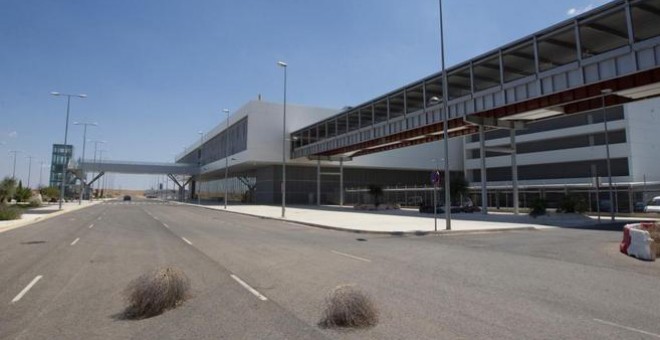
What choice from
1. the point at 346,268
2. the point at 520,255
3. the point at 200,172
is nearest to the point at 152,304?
the point at 346,268

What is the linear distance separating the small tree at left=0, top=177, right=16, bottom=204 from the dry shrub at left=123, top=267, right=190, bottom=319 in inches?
2090

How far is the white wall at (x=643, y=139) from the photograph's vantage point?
174 feet

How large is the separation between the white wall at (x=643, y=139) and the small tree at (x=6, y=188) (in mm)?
72230

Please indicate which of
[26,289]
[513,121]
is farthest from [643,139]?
[26,289]

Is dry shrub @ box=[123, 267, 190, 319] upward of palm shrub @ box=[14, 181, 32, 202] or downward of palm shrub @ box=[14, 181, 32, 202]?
downward

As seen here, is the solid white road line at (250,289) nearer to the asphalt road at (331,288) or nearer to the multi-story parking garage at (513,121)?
the asphalt road at (331,288)

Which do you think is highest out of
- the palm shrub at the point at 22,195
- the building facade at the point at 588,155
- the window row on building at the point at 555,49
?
the window row on building at the point at 555,49

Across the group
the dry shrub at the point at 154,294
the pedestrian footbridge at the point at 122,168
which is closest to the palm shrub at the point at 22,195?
the pedestrian footbridge at the point at 122,168

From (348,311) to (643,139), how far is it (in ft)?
204

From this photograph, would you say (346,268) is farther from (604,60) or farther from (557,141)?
(557,141)

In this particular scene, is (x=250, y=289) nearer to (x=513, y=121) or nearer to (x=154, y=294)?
(x=154, y=294)

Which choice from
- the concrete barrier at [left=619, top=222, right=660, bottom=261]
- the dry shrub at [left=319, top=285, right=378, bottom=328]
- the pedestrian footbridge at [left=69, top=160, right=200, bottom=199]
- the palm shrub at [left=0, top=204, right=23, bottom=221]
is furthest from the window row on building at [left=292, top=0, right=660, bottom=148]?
the pedestrian footbridge at [left=69, top=160, right=200, bottom=199]

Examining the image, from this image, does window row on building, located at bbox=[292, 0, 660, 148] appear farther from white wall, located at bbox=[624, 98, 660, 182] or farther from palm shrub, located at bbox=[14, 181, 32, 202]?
palm shrub, located at bbox=[14, 181, 32, 202]

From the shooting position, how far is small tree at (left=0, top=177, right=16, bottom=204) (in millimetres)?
48438
